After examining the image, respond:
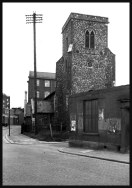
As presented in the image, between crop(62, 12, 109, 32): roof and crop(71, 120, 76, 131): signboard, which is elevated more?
crop(62, 12, 109, 32): roof

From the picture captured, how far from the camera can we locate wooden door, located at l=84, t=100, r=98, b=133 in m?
18.8

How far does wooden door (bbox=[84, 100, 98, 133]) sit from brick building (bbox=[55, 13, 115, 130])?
63.6ft

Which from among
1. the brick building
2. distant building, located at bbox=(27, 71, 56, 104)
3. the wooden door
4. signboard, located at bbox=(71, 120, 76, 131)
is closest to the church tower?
the brick building

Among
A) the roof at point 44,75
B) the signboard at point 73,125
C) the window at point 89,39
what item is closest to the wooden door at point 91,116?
the signboard at point 73,125

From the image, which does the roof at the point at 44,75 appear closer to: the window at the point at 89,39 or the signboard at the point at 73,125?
the window at the point at 89,39

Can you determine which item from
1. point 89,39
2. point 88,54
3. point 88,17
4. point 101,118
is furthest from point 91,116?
point 88,17

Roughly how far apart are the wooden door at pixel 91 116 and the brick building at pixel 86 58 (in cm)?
1938

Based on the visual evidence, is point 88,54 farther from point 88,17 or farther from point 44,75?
point 44,75

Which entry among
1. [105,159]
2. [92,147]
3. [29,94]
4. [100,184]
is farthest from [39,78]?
[100,184]

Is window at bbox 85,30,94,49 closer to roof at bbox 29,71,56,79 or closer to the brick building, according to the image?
the brick building

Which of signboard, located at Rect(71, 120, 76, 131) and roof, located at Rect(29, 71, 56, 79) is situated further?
roof, located at Rect(29, 71, 56, 79)

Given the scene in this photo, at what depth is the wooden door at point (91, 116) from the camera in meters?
18.8

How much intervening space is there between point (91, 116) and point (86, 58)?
73.4 ft

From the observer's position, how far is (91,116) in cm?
1928
